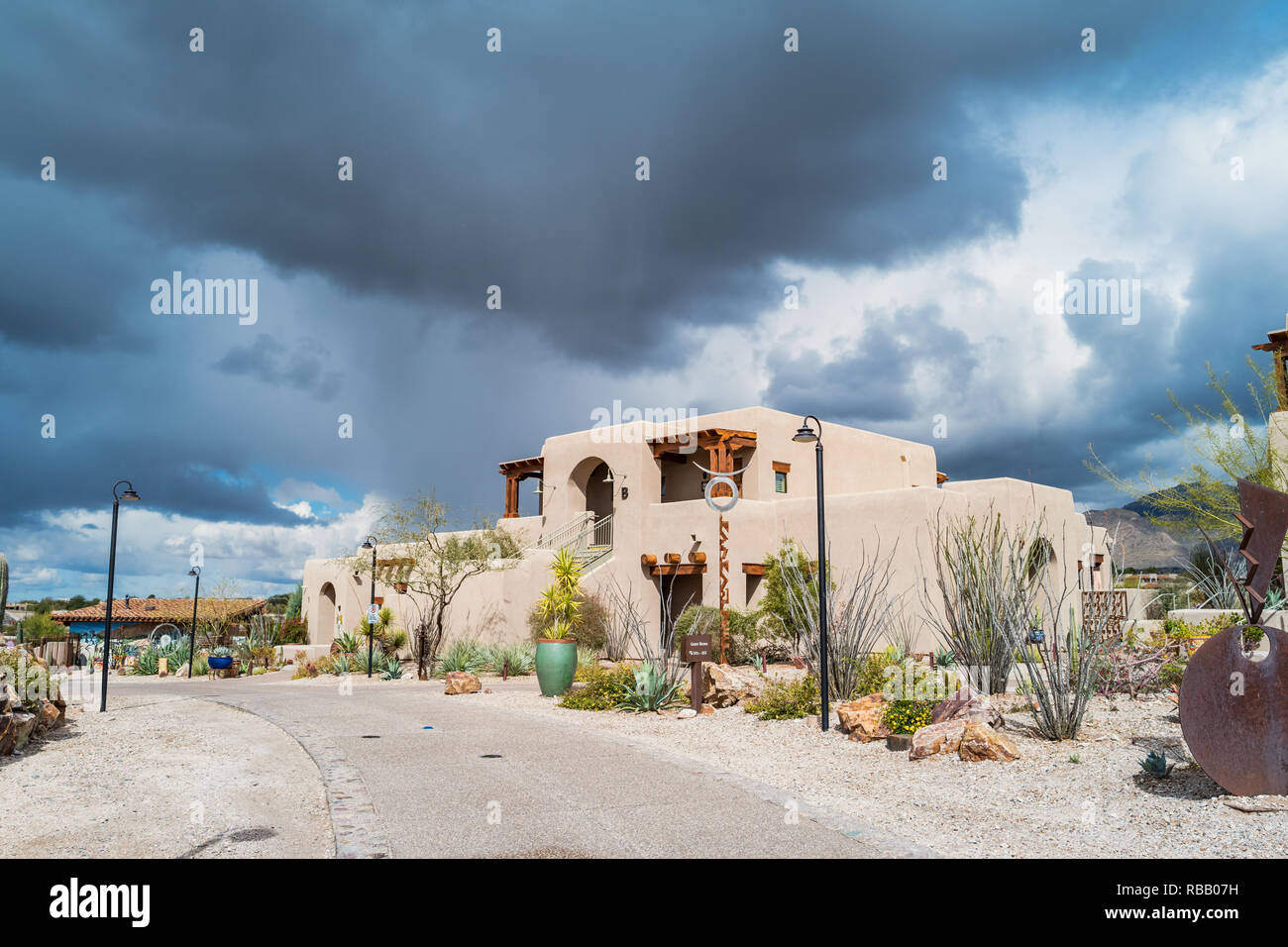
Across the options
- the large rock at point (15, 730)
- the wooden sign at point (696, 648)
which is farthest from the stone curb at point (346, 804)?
the wooden sign at point (696, 648)

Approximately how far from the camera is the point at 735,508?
79.9ft

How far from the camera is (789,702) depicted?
37.6ft

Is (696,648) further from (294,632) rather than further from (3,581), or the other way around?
(294,632)

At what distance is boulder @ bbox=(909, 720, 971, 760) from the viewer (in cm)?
832

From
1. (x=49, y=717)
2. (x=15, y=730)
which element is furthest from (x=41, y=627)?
(x=15, y=730)

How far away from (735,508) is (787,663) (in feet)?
15.7

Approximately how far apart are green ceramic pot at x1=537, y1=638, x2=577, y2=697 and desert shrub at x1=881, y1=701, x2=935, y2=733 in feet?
21.4

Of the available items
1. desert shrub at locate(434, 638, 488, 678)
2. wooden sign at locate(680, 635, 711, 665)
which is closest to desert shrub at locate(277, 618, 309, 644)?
desert shrub at locate(434, 638, 488, 678)

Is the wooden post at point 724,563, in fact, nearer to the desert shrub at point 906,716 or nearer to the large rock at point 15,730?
the desert shrub at point 906,716

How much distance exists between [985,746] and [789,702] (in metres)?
3.73

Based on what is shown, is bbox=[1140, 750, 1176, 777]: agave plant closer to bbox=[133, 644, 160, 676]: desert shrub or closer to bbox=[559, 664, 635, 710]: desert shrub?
bbox=[559, 664, 635, 710]: desert shrub
